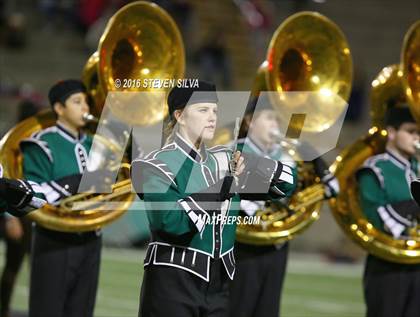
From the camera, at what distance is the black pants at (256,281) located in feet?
17.8

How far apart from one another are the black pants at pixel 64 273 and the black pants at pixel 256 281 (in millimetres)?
746

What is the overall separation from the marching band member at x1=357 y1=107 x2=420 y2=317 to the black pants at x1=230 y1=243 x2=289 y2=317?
49 centimetres

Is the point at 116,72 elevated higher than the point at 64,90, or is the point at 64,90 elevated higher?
the point at 116,72

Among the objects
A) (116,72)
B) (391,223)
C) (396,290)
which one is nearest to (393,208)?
(391,223)

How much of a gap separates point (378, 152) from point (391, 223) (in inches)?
16.1

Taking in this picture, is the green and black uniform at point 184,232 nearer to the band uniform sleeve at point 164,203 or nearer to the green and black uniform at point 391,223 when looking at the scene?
the band uniform sleeve at point 164,203

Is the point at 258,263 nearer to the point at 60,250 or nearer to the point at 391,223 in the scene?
the point at 391,223

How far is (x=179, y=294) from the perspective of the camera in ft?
12.4

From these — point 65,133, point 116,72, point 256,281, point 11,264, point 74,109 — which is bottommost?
point 11,264

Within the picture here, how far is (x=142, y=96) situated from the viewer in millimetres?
5168

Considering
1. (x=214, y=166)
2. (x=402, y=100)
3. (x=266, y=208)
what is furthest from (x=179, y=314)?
(x=402, y=100)

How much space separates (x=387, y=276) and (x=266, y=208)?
0.69 m

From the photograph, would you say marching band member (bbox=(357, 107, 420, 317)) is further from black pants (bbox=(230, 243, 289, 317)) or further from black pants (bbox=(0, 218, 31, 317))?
black pants (bbox=(0, 218, 31, 317))

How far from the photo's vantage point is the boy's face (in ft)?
17.0
